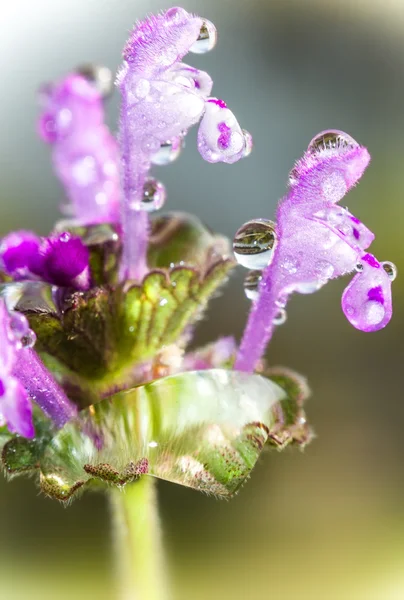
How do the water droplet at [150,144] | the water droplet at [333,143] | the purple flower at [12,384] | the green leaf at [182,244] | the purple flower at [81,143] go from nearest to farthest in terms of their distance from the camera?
the purple flower at [12,384] < the water droplet at [333,143] < the water droplet at [150,144] < the green leaf at [182,244] < the purple flower at [81,143]

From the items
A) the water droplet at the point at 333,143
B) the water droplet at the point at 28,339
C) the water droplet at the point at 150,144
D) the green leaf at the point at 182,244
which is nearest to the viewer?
the water droplet at the point at 28,339

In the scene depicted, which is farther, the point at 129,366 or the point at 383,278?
the point at 129,366

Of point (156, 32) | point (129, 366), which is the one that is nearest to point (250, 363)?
point (129, 366)

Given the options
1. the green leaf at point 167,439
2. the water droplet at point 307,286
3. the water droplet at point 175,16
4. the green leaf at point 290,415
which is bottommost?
the green leaf at point 290,415

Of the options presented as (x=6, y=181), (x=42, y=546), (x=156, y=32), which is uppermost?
(x=156, y=32)

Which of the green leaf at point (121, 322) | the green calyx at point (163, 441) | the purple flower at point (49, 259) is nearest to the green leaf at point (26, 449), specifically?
the green calyx at point (163, 441)

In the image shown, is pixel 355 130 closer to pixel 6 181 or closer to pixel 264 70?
pixel 264 70

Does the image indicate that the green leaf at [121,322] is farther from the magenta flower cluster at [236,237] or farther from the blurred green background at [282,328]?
the blurred green background at [282,328]
